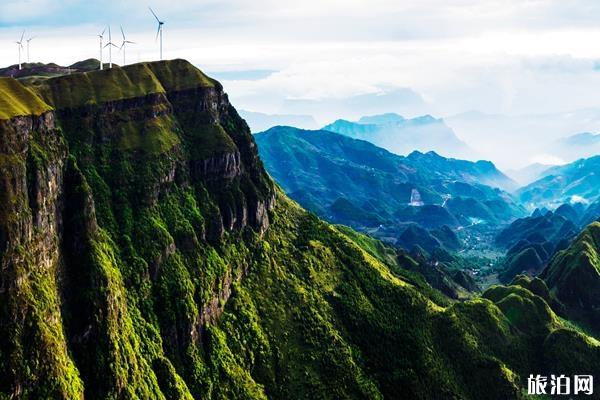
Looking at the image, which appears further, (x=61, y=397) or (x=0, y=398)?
(x=61, y=397)

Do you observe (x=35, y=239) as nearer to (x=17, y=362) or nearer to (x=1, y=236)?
(x=1, y=236)

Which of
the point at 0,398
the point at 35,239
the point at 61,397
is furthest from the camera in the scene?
the point at 35,239

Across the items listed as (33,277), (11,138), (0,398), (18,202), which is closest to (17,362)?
(0,398)

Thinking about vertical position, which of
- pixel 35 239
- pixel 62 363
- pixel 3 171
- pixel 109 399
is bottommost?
pixel 109 399

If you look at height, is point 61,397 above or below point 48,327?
below

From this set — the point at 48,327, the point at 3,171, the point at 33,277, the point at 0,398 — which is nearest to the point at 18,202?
the point at 3,171

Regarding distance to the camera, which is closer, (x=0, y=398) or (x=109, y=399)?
(x=0, y=398)

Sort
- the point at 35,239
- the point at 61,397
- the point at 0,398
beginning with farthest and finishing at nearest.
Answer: the point at 35,239 → the point at 61,397 → the point at 0,398

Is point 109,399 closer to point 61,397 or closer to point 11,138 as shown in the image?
point 61,397

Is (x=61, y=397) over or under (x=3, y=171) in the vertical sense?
under
